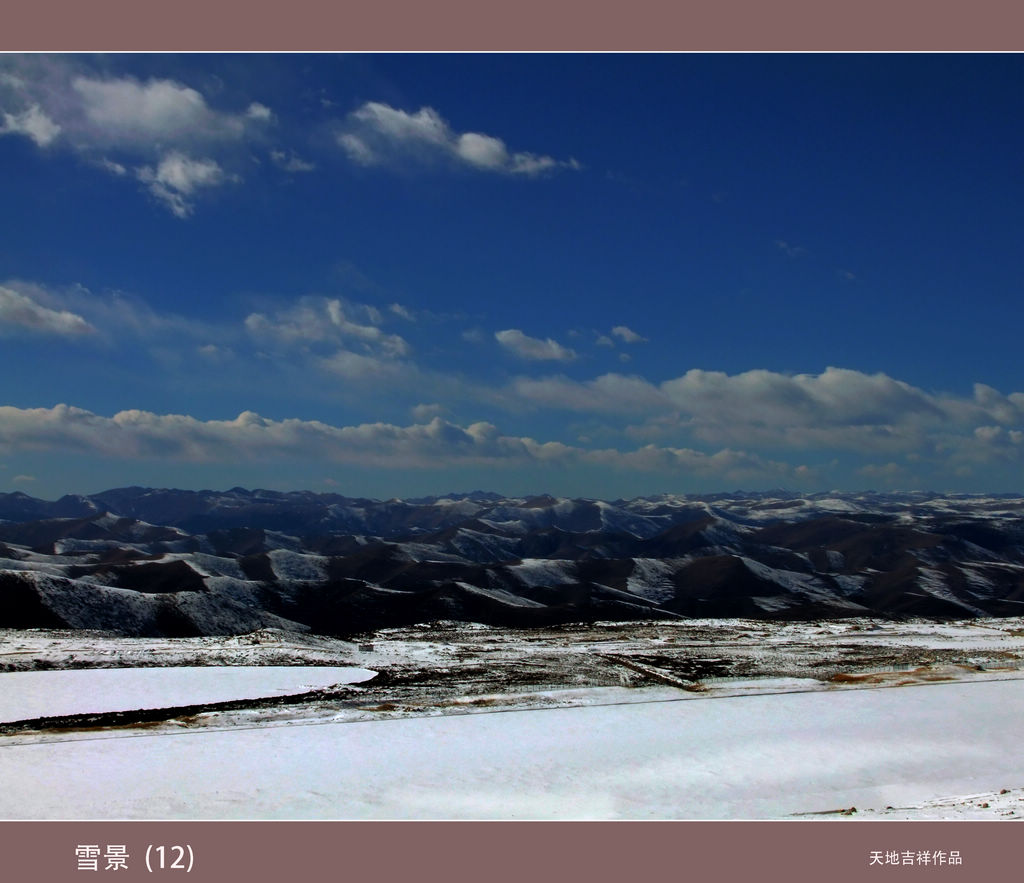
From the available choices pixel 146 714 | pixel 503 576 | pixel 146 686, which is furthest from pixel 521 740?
pixel 503 576

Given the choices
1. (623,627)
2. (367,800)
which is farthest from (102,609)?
(367,800)

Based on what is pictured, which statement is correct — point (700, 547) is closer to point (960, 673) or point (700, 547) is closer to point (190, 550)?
point (190, 550)

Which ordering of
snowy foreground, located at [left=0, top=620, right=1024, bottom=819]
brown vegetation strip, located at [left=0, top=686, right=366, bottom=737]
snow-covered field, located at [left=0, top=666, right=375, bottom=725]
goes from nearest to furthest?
snowy foreground, located at [left=0, top=620, right=1024, bottom=819] → brown vegetation strip, located at [left=0, top=686, right=366, bottom=737] → snow-covered field, located at [left=0, top=666, right=375, bottom=725]

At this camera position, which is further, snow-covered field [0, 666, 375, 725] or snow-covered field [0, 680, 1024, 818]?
snow-covered field [0, 666, 375, 725]

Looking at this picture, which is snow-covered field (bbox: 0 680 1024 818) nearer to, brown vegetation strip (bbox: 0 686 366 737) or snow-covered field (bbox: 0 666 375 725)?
brown vegetation strip (bbox: 0 686 366 737)

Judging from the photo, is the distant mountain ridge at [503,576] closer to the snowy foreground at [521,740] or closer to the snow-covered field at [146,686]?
the snowy foreground at [521,740]

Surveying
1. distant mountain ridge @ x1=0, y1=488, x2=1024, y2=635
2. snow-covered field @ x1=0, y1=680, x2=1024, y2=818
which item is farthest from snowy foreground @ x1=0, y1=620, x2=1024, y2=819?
distant mountain ridge @ x1=0, y1=488, x2=1024, y2=635
